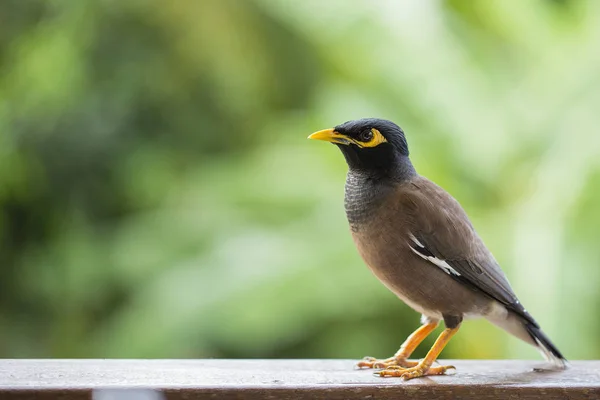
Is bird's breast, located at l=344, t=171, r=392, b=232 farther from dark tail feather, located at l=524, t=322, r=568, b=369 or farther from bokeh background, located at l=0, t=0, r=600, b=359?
bokeh background, located at l=0, t=0, r=600, b=359

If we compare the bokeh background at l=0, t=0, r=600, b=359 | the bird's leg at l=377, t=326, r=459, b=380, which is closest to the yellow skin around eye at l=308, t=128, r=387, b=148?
the bird's leg at l=377, t=326, r=459, b=380

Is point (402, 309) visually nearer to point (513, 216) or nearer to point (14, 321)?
point (513, 216)

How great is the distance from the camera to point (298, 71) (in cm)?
367

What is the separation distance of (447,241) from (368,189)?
Result: 0.67ft

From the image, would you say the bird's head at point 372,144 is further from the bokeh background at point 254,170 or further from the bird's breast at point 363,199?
the bokeh background at point 254,170

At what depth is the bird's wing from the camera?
1.55m

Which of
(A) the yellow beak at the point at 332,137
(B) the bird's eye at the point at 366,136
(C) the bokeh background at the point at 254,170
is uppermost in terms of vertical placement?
(B) the bird's eye at the point at 366,136

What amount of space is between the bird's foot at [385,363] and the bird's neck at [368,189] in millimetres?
299

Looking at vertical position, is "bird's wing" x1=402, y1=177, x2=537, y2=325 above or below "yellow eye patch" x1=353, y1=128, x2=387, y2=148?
below

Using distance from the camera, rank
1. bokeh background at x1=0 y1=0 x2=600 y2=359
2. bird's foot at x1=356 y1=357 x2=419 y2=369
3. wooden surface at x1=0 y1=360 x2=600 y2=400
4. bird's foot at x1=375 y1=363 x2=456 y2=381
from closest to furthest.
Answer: wooden surface at x1=0 y1=360 x2=600 y2=400 → bird's foot at x1=375 y1=363 x2=456 y2=381 → bird's foot at x1=356 y1=357 x2=419 y2=369 → bokeh background at x1=0 y1=0 x2=600 y2=359

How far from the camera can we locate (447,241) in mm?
1567

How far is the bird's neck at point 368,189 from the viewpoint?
61.7 inches

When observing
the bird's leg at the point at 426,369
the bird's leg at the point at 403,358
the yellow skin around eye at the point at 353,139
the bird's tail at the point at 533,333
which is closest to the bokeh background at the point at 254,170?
the bird's tail at the point at 533,333

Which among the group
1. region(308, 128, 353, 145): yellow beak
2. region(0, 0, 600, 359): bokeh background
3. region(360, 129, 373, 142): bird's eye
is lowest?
region(0, 0, 600, 359): bokeh background
